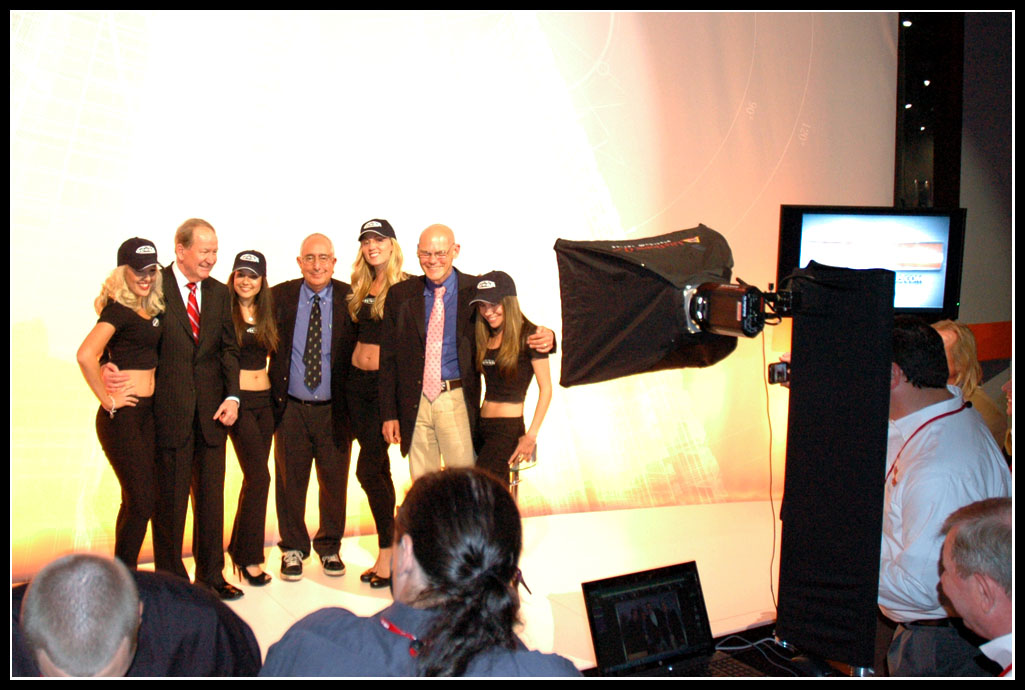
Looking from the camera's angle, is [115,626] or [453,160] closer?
[115,626]

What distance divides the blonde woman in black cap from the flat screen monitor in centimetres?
241

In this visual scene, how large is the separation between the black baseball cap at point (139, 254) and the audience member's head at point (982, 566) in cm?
297

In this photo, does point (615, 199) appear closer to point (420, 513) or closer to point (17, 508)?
point (17, 508)

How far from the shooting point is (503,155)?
17.5 feet

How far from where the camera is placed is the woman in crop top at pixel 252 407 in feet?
13.2

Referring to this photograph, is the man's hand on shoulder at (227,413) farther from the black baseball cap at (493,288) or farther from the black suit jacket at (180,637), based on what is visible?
the black suit jacket at (180,637)

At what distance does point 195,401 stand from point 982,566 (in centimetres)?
298

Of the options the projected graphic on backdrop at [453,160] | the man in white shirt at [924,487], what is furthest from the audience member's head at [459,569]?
the projected graphic on backdrop at [453,160]

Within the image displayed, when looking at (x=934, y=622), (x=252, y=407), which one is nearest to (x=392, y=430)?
Result: (x=252, y=407)

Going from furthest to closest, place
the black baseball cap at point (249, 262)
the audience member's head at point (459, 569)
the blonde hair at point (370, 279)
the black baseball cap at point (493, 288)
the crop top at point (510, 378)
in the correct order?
the blonde hair at point (370, 279) < the black baseball cap at point (249, 262) < the crop top at point (510, 378) < the black baseball cap at point (493, 288) < the audience member's head at point (459, 569)

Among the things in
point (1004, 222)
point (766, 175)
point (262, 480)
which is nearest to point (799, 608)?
point (262, 480)

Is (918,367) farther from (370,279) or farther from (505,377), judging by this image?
(370,279)

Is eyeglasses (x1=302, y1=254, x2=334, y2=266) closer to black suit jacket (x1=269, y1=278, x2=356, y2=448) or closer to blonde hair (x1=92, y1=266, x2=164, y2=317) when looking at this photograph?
black suit jacket (x1=269, y1=278, x2=356, y2=448)

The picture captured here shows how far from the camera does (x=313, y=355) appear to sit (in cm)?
421
